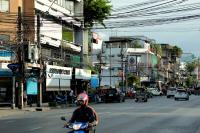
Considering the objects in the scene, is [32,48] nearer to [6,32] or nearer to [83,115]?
[6,32]

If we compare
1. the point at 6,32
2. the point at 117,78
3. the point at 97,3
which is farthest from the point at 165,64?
the point at 6,32

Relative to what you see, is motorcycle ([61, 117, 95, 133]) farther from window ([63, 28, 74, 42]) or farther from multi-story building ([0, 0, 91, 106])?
window ([63, 28, 74, 42])

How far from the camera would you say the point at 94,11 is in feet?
232

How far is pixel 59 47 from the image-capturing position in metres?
58.8

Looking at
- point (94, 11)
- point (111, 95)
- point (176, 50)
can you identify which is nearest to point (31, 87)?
point (111, 95)

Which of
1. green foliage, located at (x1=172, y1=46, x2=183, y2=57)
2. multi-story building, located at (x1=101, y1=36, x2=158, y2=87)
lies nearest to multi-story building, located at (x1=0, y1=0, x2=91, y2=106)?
multi-story building, located at (x1=101, y1=36, x2=158, y2=87)

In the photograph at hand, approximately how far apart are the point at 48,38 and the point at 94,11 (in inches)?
668

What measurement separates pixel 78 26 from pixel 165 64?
10755 cm

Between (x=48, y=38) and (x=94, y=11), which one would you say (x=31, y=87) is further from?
(x=94, y=11)

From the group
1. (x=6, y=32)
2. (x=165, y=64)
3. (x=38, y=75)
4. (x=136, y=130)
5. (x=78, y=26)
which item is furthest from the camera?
(x=165, y=64)

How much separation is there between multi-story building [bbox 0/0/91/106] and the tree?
100 inches

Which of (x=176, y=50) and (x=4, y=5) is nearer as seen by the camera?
(x=4, y=5)

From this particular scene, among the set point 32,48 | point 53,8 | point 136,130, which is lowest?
point 136,130

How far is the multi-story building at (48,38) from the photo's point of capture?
145ft
